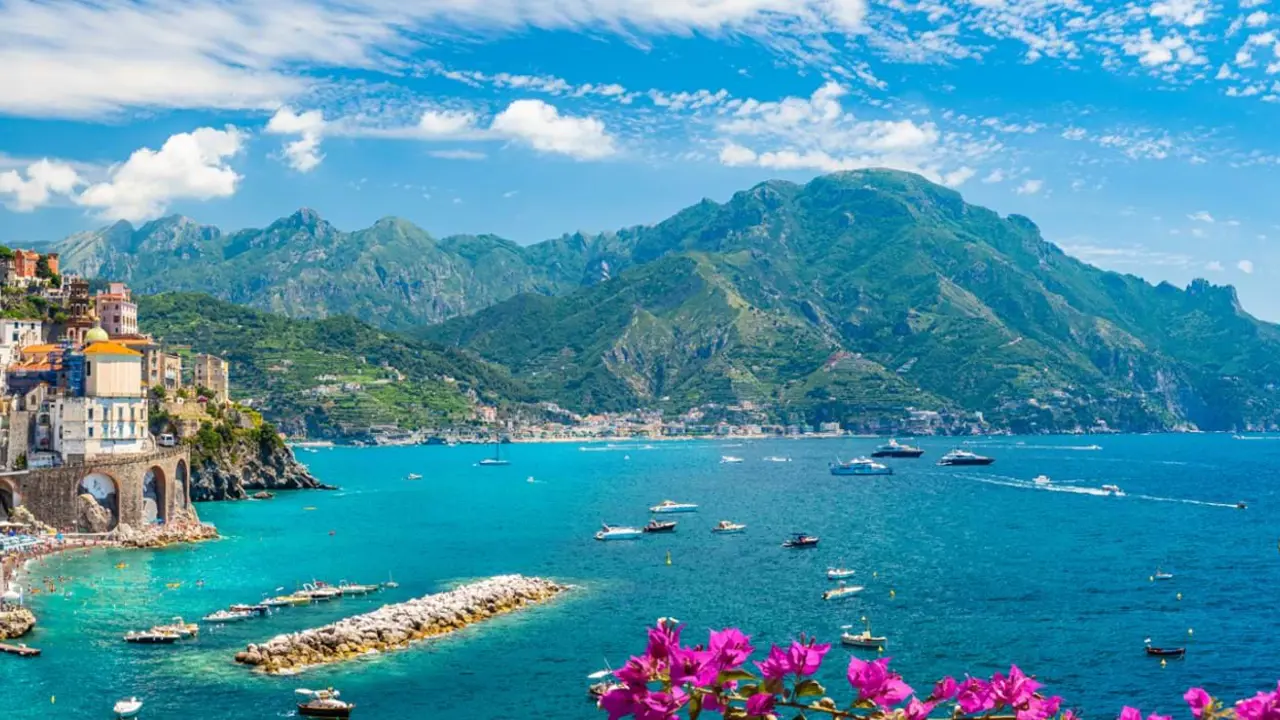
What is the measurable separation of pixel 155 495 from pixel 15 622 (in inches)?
1678

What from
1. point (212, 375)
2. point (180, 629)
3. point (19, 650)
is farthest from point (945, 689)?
point (212, 375)

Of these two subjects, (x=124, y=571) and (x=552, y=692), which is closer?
(x=552, y=692)

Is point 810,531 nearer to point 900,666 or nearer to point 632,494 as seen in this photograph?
point 632,494

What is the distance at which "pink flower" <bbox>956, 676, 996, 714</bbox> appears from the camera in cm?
563

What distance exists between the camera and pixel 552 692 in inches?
1855

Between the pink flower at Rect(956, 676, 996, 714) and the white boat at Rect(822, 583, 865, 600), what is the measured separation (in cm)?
6610

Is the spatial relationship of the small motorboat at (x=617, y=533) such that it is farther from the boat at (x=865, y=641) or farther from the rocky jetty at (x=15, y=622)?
the rocky jetty at (x=15, y=622)

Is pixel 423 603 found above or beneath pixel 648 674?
beneath

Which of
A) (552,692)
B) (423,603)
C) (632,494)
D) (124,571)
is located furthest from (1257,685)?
(632,494)

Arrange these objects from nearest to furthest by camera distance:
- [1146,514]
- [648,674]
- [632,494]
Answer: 1. [648,674]
2. [1146,514]
3. [632,494]

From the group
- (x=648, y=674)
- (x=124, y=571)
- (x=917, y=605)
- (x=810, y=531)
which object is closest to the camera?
(x=648, y=674)

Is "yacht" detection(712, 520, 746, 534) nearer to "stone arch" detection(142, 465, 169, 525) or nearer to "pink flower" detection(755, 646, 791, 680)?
"stone arch" detection(142, 465, 169, 525)

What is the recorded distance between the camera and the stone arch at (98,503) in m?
87.3

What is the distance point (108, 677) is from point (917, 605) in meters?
46.4
